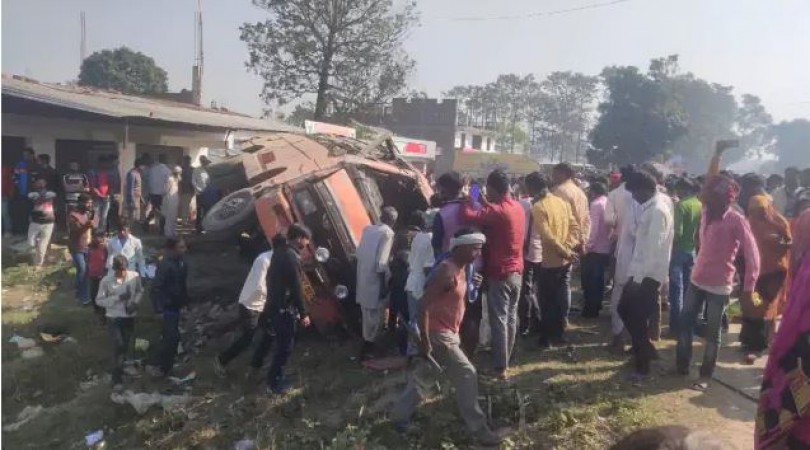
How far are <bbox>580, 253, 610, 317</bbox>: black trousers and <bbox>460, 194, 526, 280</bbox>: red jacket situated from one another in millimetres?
1923

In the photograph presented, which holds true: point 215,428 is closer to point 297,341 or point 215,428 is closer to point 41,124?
point 297,341

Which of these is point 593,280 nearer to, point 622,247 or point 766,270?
point 622,247

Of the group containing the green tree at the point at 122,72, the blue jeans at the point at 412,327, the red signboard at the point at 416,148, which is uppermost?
the green tree at the point at 122,72

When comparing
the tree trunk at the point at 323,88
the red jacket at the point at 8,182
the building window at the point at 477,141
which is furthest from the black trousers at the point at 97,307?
the building window at the point at 477,141

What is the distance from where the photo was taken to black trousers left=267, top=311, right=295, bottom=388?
5727 mm

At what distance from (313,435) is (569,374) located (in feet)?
7.25

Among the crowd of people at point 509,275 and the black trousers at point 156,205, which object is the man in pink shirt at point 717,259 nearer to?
the crowd of people at point 509,275

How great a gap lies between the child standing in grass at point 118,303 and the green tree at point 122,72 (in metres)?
36.0

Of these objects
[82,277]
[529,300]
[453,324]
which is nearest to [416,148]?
[82,277]

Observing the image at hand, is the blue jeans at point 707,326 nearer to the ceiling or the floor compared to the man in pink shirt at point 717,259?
nearer to the floor

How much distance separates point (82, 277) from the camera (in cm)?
804

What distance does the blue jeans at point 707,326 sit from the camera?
5.12 m

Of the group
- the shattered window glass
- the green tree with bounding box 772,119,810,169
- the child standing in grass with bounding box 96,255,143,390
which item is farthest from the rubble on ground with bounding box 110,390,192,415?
the green tree with bounding box 772,119,810,169

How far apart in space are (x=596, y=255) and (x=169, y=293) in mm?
4397
